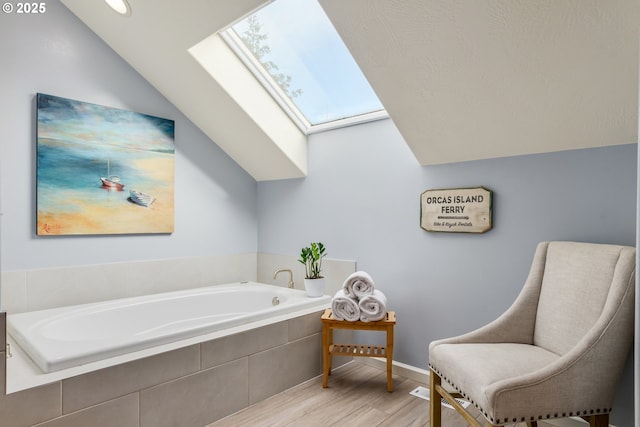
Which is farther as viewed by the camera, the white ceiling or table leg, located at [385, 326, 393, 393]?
table leg, located at [385, 326, 393, 393]

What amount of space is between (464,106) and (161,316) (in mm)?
2428

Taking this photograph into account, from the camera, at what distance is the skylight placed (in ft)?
8.39

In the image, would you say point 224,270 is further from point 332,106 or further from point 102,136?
point 332,106

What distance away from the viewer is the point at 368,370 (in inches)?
108

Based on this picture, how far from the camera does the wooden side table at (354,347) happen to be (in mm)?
2363

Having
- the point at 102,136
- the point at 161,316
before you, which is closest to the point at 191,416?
the point at 161,316

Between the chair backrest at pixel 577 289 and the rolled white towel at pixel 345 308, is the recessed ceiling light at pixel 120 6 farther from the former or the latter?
the chair backrest at pixel 577 289

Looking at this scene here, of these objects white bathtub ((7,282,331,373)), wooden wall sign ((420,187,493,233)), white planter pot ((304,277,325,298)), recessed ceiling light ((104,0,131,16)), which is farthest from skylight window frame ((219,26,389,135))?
white bathtub ((7,282,331,373))

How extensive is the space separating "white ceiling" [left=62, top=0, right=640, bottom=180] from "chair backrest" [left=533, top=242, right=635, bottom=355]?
570mm

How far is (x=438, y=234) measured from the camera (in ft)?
8.08

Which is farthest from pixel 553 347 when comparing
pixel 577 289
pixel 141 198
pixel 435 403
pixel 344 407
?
pixel 141 198

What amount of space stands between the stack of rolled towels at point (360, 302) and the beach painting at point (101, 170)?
59.4 inches

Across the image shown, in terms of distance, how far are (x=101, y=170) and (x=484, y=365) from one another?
2.59m

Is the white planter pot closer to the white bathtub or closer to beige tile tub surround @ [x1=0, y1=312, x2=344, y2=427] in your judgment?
the white bathtub
